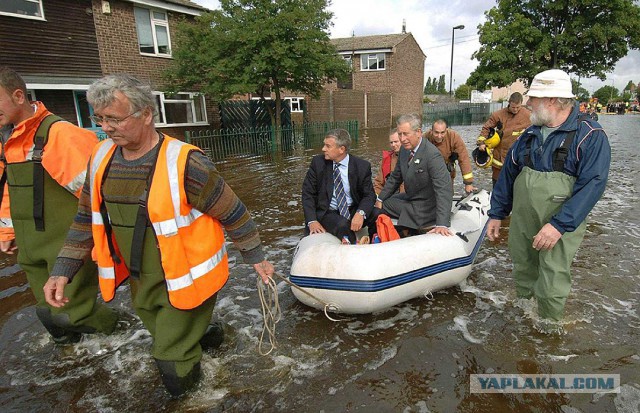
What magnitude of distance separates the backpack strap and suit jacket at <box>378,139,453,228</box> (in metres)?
3.42

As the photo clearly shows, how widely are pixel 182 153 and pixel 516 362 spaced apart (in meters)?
2.97

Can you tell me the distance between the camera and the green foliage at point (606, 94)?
285 feet

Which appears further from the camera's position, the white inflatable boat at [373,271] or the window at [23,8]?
the window at [23,8]

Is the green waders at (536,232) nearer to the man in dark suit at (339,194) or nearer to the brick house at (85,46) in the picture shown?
the man in dark suit at (339,194)

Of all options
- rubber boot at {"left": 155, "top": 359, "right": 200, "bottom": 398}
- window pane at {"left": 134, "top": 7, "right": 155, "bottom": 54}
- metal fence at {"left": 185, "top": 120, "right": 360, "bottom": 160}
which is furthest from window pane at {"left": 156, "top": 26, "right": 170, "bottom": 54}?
rubber boot at {"left": 155, "top": 359, "right": 200, "bottom": 398}

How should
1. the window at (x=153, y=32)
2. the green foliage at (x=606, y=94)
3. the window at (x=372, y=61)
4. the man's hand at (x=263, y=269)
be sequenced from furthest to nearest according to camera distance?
the green foliage at (x=606, y=94)
the window at (x=372, y=61)
the window at (x=153, y=32)
the man's hand at (x=263, y=269)

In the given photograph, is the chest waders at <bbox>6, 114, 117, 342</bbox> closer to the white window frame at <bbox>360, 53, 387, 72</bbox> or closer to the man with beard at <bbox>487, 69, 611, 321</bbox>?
the man with beard at <bbox>487, 69, 611, 321</bbox>

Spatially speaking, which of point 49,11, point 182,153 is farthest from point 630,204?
point 49,11

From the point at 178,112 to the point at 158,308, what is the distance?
1604 cm

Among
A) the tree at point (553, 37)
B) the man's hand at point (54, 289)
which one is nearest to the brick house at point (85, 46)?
the man's hand at point (54, 289)

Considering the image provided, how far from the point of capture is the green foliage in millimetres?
87000

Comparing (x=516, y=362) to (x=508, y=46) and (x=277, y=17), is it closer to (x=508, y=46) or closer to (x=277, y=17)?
(x=277, y=17)

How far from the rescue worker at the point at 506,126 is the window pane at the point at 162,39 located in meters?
14.0

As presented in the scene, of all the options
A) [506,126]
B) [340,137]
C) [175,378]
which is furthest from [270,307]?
[506,126]
